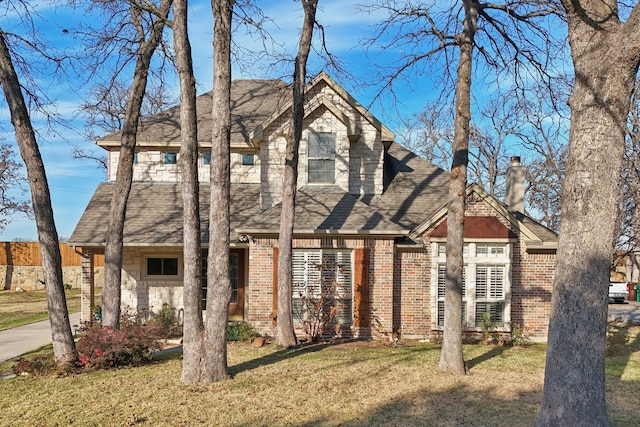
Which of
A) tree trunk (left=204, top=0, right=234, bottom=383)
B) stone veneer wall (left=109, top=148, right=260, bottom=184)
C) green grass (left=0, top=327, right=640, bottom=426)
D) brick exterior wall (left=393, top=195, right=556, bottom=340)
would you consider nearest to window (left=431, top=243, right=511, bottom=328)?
brick exterior wall (left=393, top=195, right=556, bottom=340)

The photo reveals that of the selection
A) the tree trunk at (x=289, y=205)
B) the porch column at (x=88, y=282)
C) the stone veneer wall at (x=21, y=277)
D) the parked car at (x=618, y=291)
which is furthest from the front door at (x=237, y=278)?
the parked car at (x=618, y=291)

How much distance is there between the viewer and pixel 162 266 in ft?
51.9

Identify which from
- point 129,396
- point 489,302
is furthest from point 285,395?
point 489,302

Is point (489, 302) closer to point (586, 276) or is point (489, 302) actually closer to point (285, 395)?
point (285, 395)

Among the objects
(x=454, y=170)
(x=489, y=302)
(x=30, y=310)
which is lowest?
(x=30, y=310)

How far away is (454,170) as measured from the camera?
9.90 metres

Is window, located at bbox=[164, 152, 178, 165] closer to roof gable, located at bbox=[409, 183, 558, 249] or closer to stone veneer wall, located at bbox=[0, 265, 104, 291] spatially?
roof gable, located at bbox=[409, 183, 558, 249]

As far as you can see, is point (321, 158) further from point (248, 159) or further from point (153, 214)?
point (153, 214)

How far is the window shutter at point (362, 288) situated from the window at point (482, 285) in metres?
1.76

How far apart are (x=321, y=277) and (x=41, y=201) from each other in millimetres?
6697

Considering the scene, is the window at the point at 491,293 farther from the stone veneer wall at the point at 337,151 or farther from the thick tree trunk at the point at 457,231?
the thick tree trunk at the point at 457,231

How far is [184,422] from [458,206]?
5794mm

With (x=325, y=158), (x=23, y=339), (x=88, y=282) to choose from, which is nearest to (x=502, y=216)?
(x=325, y=158)

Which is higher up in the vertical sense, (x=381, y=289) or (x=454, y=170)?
(x=454, y=170)
